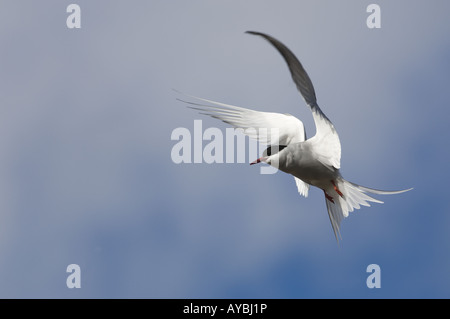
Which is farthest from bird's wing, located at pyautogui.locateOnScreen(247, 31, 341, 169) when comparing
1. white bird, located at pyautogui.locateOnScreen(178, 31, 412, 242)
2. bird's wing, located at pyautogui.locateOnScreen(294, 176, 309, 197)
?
bird's wing, located at pyautogui.locateOnScreen(294, 176, 309, 197)

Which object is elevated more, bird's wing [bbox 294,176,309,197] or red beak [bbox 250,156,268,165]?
red beak [bbox 250,156,268,165]

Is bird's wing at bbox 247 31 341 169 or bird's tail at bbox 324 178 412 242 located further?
bird's tail at bbox 324 178 412 242

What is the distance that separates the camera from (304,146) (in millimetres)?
8141

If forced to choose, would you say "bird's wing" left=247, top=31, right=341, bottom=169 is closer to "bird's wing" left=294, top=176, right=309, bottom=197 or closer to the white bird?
the white bird

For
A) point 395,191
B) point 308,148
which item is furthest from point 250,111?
point 395,191

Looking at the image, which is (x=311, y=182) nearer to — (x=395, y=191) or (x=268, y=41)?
(x=395, y=191)

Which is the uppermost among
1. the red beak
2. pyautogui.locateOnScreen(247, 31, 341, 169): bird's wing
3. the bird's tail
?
pyautogui.locateOnScreen(247, 31, 341, 169): bird's wing

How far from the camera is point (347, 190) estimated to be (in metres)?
8.64

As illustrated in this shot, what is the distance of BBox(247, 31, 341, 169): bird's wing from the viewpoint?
7551 millimetres

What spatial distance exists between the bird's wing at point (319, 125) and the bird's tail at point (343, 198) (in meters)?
0.59

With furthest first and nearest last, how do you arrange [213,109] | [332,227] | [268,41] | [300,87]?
[332,227] < [213,109] < [300,87] < [268,41]

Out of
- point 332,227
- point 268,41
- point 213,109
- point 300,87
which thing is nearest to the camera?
point 268,41

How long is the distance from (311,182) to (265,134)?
0.97 meters

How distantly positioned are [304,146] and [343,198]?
1166 millimetres
